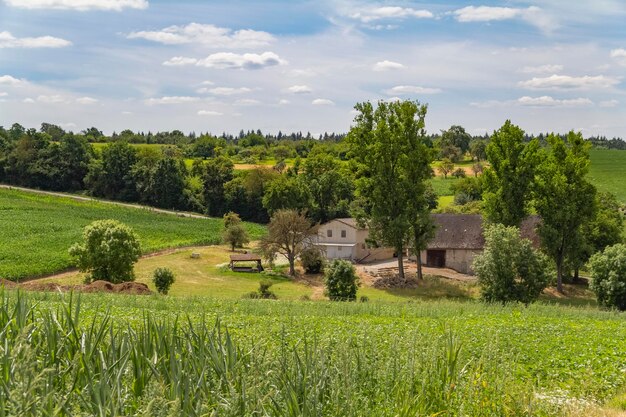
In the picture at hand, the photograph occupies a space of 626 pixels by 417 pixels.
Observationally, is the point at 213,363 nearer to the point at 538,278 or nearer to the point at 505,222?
the point at 538,278

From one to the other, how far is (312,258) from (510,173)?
53.6 feet

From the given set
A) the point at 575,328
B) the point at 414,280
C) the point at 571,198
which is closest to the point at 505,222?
the point at 571,198

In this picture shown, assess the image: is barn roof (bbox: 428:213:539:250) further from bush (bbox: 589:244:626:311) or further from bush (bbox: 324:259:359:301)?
bush (bbox: 324:259:359:301)

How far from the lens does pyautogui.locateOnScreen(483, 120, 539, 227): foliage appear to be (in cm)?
3938

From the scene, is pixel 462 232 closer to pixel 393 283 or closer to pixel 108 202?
pixel 393 283

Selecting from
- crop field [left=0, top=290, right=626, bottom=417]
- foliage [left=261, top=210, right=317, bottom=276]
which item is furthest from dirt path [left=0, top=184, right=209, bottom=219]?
crop field [left=0, top=290, right=626, bottom=417]

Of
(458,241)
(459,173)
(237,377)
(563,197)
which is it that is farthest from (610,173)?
(237,377)

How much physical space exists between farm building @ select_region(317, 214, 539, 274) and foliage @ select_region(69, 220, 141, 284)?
57.4ft

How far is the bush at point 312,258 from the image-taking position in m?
46.8

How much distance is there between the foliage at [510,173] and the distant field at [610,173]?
2308 inches

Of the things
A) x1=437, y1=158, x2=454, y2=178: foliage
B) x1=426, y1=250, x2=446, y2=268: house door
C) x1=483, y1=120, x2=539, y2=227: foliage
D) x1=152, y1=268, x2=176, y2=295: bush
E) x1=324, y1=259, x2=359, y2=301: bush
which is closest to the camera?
x1=324, y1=259, x2=359, y2=301: bush

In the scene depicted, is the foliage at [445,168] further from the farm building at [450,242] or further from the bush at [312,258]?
the bush at [312,258]

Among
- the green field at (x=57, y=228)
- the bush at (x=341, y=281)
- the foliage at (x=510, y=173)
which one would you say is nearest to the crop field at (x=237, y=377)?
the bush at (x=341, y=281)

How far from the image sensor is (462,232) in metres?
49.1
